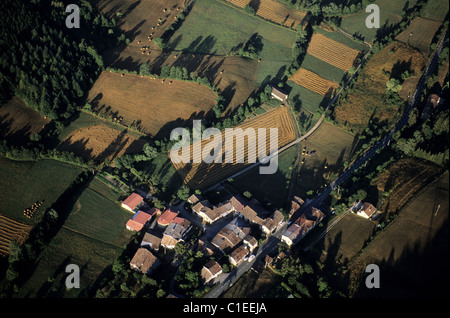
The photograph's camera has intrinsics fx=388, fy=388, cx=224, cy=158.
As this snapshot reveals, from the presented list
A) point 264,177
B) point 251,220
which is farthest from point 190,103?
point 251,220

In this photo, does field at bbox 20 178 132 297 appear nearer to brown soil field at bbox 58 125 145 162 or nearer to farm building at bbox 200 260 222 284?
brown soil field at bbox 58 125 145 162

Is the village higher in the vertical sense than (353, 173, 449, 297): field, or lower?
lower

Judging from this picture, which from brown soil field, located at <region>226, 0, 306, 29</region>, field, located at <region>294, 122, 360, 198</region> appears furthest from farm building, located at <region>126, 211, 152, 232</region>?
brown soil field, located at <region>226, 0, 306, 29</region>

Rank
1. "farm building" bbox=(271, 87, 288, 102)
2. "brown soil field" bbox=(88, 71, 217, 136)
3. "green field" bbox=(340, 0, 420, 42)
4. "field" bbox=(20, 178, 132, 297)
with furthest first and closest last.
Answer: "green field" bbox=(340, 0, 420, 42), "farm building" bbox=(271, 87, 288, 102), "brown soil field" bbox=(88, 71, 217, 136), "field" bbox=(20, 178, 132, 297)

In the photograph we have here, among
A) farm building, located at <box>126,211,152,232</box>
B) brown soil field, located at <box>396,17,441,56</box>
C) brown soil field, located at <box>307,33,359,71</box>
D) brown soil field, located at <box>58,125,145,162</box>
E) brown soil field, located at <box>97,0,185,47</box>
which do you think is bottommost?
farm building, located at <box>126,211,152,232</box>

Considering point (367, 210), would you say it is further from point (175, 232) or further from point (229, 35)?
point (229, 35)

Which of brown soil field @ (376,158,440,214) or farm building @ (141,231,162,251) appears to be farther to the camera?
brown soil field @ (376,158,440,214)

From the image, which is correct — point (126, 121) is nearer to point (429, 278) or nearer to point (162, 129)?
point (162, 129)
